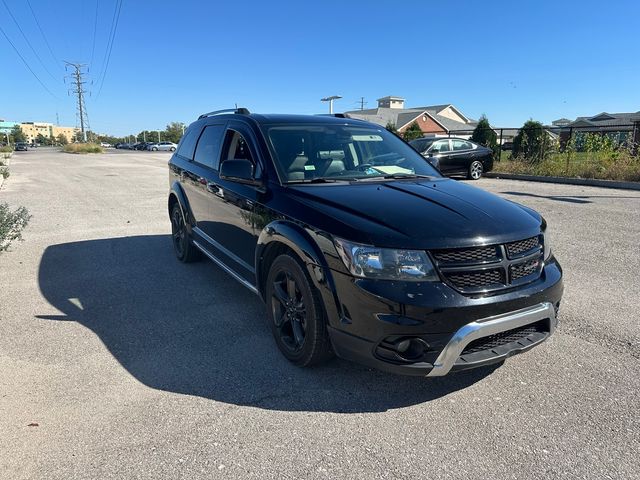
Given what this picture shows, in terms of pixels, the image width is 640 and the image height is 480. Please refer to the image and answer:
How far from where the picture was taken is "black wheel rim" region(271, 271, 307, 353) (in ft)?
10.6

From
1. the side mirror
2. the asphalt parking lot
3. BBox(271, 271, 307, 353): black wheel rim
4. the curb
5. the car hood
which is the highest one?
the side mirror

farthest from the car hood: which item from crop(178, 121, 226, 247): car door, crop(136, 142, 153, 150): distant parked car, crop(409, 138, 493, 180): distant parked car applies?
crop(136, 142, 153, 150): distant parked car

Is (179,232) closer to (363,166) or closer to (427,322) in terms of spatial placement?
(363,166)

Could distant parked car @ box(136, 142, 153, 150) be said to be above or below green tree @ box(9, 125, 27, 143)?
below

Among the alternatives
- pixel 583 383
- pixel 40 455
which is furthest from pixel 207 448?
pixel 583 383

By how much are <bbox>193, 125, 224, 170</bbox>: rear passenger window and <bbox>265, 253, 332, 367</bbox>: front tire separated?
185 centimetres

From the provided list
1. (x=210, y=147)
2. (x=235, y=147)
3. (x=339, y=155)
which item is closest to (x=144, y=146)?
(x=210, y=147)

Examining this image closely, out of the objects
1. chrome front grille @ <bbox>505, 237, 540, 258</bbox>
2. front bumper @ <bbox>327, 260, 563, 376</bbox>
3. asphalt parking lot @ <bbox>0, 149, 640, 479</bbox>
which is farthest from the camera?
chrome front grille @ <bbox>505, 237, 540, 258</bbox>

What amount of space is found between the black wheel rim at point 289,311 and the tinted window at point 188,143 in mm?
2863

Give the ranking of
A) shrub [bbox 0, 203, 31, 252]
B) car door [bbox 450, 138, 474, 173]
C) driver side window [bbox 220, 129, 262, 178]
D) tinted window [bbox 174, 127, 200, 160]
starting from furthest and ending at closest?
car door [bbox 450, 138, 474, 173] < tinted window [bbox 174, 127, 200, 160] < shrub [bbox 0, 203, 31, 252] < driver side window [bbox 220, 129, 262, 178]

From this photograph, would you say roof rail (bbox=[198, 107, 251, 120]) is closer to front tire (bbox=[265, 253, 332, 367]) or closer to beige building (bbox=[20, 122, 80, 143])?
front tire (bbox=[265, 253, 332, 367])

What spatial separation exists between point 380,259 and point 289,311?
94cm

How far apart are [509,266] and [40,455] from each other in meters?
2.81

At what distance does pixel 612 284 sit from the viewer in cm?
501
